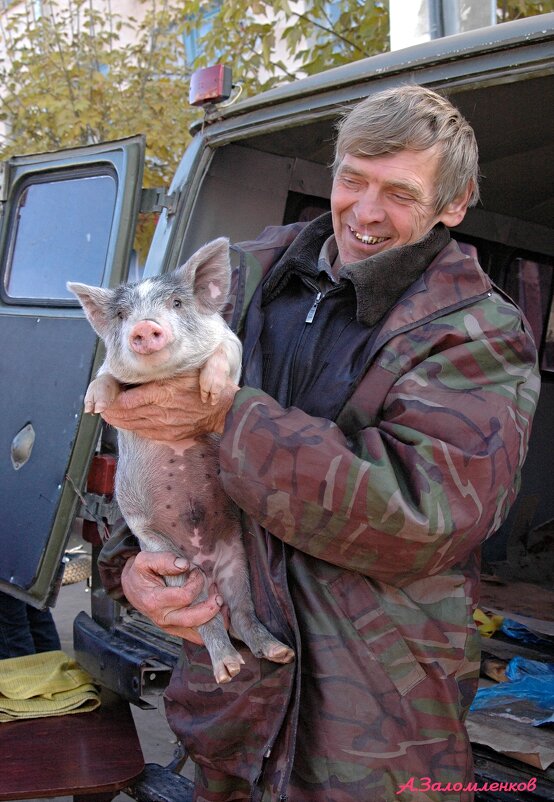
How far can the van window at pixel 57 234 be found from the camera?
12.5 feet

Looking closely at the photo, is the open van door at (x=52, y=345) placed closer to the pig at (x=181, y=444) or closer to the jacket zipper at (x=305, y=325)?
the pig at (x=181, y=444)

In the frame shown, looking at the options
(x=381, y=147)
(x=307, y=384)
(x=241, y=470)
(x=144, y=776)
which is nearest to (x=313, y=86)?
(x=381, y=147)

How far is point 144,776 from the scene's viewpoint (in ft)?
10.4

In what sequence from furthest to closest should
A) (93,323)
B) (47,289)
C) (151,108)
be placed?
(151,108) → (47,289) → (93,323)

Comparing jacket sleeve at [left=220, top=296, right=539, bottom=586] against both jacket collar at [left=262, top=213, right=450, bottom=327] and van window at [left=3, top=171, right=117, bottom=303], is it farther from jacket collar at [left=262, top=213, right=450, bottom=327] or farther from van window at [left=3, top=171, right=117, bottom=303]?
van window at [left=3, top=171, right=117, bottom=303]

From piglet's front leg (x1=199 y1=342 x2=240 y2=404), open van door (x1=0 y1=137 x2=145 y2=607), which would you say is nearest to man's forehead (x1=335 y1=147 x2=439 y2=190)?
piglet's front leg (x1=199 y1=342 x2=240 y2=404)

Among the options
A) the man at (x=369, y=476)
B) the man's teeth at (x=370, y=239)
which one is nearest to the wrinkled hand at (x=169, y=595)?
the man at (x=369, y=476)

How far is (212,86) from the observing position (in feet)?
11.5

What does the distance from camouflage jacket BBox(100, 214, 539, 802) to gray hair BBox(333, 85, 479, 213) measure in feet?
0.79

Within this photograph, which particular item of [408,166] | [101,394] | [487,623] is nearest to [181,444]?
[101,394]

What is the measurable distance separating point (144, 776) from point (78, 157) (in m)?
2.56

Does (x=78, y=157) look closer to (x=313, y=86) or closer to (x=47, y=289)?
(x=47, y=289)

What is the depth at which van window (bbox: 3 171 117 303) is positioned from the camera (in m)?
3.81

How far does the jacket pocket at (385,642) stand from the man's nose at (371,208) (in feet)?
2.84
